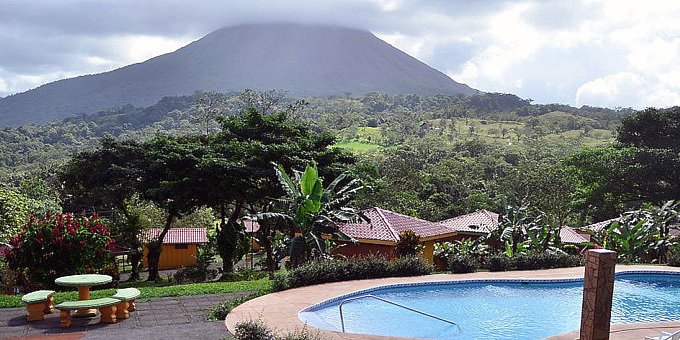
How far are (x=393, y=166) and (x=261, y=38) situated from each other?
168741mm

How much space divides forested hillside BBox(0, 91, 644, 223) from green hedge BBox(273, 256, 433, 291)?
184 inches

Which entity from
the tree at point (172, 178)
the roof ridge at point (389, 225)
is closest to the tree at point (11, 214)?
the tree at point (172, 178)

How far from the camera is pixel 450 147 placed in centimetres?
5972

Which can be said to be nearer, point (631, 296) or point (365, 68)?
point (631, 296)

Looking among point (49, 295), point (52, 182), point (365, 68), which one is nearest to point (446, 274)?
point (49, 295)

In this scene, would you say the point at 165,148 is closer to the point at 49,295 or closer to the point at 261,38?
the point at 49,295

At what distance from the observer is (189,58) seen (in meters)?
194

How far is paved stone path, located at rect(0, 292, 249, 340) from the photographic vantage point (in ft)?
26.1

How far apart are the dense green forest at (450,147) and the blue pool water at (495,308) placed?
13.6 feet

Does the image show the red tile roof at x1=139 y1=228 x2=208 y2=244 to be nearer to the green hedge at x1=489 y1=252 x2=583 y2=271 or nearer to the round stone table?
the green hedge at x1=489 y1=252 x2=583 y2=271

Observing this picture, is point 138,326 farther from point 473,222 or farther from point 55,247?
point 473,222

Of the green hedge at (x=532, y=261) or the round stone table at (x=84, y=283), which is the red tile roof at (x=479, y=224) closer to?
the green hedge at (x=532, y=261)

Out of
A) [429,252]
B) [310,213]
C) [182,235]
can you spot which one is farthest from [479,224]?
[182,235]

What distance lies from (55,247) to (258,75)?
165736 millimetres
